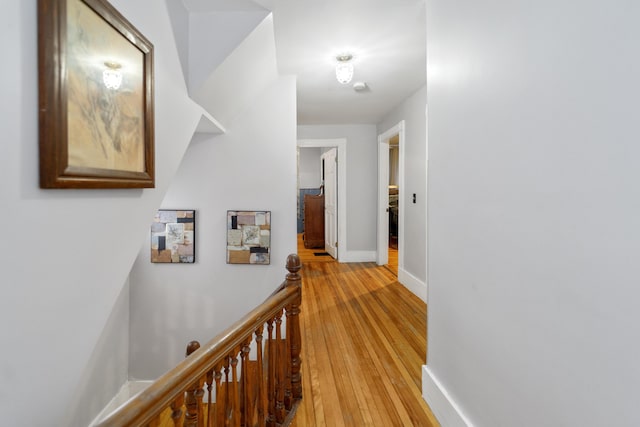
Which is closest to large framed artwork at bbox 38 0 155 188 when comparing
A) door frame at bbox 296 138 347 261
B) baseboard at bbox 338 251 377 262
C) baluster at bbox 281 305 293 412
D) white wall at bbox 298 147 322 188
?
baluster at bbox 281 305 293 412

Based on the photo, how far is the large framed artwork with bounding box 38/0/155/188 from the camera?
3.20 ft

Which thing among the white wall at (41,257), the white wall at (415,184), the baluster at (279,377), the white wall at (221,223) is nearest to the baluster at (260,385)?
the baluster at (279,377)

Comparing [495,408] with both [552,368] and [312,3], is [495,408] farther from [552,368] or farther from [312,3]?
[312,3]

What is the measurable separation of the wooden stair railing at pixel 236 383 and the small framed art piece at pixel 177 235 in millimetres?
1144

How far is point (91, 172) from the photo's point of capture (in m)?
1.16

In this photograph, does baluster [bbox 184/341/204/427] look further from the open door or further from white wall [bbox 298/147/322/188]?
white wall [bbox 298/147/322/188]

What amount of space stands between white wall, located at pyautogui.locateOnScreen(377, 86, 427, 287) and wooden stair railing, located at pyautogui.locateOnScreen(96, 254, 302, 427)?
→ 7.01 ft

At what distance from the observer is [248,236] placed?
10.1 ft

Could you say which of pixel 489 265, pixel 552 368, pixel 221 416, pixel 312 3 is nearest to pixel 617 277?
Result: pixel 552 368

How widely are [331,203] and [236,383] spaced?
4887 millimetres

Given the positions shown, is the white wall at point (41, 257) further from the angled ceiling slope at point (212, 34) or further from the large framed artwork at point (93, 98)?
the angled ceiling slope at point (212, 34)

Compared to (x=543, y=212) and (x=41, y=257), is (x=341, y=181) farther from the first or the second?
(x=41, y=257)

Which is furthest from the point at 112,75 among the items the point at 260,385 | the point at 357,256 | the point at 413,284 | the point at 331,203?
the point at 331,203

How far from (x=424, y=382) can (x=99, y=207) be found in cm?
196
